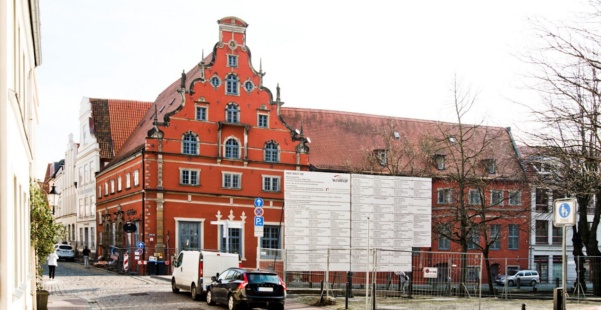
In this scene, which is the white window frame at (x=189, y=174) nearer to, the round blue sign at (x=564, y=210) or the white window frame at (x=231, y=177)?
the white window frame at (x=231, y=177)

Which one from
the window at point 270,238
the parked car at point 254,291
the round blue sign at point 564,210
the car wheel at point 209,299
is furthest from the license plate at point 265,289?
the window at point 270,238

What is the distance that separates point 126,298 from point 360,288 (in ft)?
29.7

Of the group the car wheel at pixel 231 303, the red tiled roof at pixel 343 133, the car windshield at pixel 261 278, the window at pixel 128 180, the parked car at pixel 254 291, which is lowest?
the car wheel at pixel 231 303

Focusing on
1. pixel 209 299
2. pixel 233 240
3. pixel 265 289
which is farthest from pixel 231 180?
pixel 265 289

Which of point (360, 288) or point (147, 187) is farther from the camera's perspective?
point (147, 187)

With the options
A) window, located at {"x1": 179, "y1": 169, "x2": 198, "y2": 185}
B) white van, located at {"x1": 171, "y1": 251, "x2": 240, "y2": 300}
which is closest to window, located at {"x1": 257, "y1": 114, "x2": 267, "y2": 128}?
window, located at {"x1": 179, "y1": 169, "x2": 198, "y2": 185}

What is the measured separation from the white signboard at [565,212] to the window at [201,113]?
37.8 metres

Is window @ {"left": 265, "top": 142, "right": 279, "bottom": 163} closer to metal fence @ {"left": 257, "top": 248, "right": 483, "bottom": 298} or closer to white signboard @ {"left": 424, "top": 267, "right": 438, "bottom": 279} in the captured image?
metal fence @ {"left": 257, "top": 248, "right": 483, "bottom": 298}

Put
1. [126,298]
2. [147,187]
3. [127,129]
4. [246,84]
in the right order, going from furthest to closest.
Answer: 1. [127,129]
2. [246,84]
3. [147,187]
4. [126,298]

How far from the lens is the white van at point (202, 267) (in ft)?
86.4

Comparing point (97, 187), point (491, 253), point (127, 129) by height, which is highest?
point (127, 129)

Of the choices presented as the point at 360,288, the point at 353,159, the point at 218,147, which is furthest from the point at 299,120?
the point at 360,288

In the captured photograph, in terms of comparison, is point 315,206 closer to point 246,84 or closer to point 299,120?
point 246,84

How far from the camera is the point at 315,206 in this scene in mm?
24266
